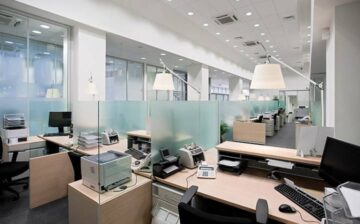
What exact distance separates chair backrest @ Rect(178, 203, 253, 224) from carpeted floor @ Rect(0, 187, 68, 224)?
2004mm

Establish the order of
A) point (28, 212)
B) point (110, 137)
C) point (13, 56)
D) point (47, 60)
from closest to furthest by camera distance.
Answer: point (28, 212) → point (110, 137) → point (13, 56) → point (47, 60)

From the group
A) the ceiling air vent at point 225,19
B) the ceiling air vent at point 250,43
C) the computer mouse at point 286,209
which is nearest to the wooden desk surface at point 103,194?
the computer mouse at point 286,209

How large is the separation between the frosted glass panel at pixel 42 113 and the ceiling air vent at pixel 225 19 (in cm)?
475

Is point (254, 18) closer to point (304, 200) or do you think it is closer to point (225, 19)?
point (225, 19)

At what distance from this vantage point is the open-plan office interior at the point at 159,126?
64.9 inches

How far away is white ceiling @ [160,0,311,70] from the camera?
16.4 feet

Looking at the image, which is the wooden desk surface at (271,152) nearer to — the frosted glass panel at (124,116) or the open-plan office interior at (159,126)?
the open-plan office interior at (159,126)

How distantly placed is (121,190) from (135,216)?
0.30m

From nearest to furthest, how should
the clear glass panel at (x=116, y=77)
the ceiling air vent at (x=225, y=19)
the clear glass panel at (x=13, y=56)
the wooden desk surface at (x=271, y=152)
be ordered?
the wooden desk surface at (x=271, y=152) < the clear glass panel at (x=13, y=56) < the ceiling air vent at (x=225, y=19) < the clear glass panel at (x=116, y=77)

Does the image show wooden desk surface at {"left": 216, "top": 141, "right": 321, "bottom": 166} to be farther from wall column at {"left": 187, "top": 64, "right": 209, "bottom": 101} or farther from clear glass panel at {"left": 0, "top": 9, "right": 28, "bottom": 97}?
wall column at {"left": 187, "top": 64, "right": 209, "bottom": 101}

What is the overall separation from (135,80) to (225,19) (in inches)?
157

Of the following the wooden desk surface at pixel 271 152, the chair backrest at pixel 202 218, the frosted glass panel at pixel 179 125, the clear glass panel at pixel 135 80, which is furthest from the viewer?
the clear glass panel at pixel 135 80

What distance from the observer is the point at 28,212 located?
2600 mm

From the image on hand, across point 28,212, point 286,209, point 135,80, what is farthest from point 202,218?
point 135,80
